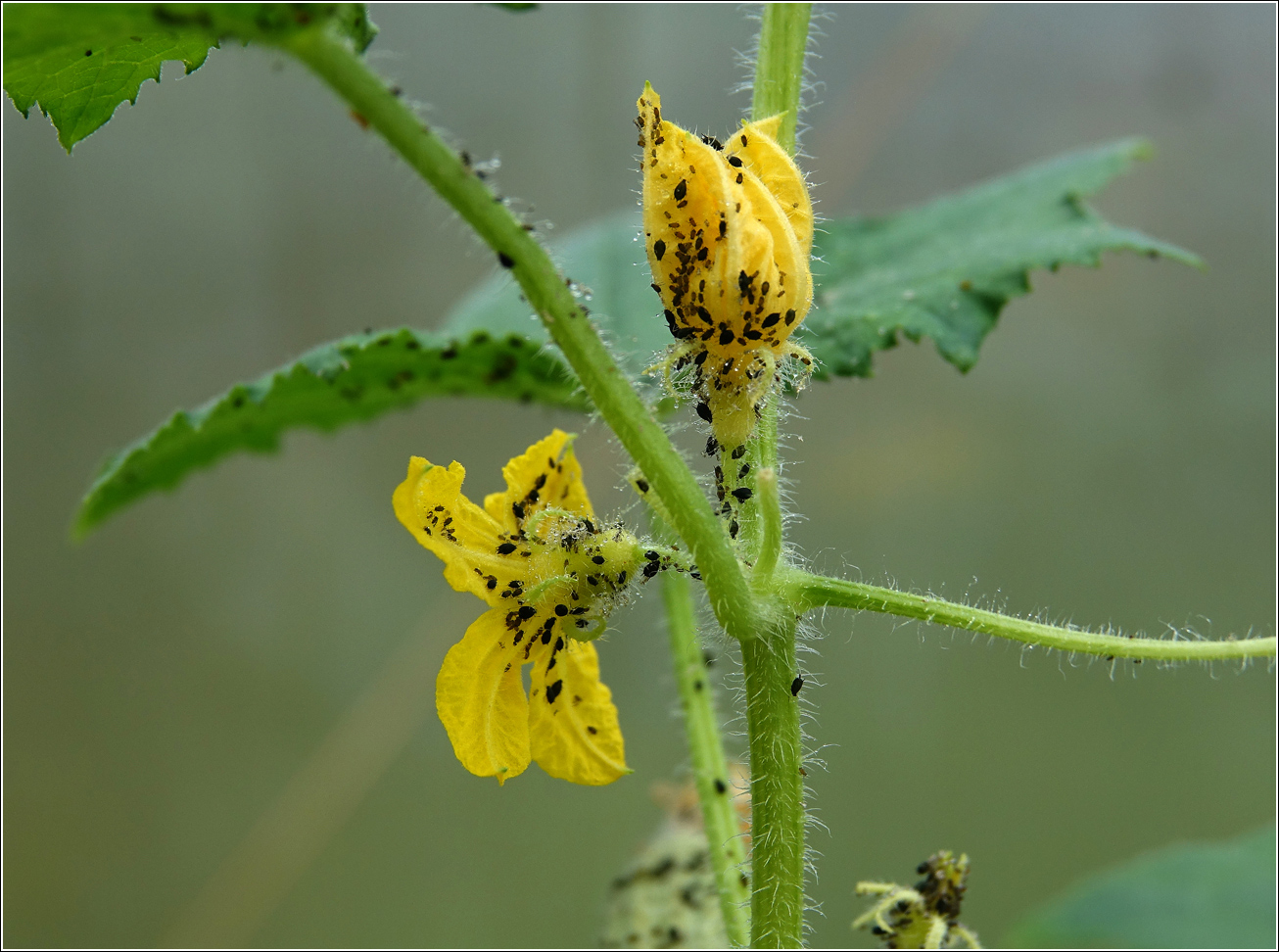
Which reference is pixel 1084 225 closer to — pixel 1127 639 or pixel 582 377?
pixel 1127 639

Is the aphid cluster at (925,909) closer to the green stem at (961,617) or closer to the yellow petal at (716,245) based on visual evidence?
the green stem at (961,617)

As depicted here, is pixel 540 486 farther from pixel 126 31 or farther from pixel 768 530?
pixel 126 31

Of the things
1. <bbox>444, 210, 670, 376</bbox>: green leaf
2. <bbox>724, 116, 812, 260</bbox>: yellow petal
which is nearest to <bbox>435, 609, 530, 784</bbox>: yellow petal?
<bbox>724, 116, 812, 260</bbox>: yellow petal

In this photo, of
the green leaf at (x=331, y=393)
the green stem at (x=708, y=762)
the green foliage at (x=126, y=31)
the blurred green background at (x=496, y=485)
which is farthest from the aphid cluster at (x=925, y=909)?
the blurred green background at (x=496, y=485)

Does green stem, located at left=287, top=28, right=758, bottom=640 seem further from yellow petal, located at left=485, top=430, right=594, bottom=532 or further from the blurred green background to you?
the blurred green background

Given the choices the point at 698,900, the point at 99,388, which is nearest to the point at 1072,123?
the point at 698,900

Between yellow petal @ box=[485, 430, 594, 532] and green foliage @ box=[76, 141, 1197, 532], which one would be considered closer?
yellow petal @ box=[485, 430, 594, 532]
